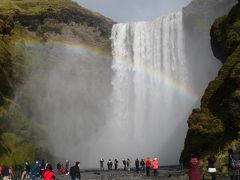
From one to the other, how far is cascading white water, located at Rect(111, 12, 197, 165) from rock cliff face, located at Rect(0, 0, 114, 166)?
647cm

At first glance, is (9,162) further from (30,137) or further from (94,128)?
(94,128)

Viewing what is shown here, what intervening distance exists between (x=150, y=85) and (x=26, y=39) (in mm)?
24009

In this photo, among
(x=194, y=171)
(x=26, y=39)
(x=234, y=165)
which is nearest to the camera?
(x=194, y=171)

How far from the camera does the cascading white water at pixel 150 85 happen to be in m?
70.1

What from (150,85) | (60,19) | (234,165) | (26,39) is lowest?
(234,165)

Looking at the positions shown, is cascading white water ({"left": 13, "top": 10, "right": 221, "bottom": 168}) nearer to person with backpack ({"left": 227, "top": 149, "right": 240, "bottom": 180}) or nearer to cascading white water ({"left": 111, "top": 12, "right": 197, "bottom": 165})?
cascading white water ({"left": 111, "top": 12, "right": 197, "bottom": 165})

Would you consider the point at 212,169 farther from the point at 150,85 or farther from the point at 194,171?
the point at 150,85

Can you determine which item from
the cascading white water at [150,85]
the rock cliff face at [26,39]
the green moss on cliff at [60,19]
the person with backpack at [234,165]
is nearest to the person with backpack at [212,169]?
the person with backpack at [234,165]

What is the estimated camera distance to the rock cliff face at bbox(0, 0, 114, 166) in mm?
66250

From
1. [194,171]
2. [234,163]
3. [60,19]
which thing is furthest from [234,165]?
[60,19]

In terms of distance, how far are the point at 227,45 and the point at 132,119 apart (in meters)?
34.1

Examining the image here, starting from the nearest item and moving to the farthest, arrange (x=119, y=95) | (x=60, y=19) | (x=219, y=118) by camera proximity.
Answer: (x=219, y=118) < (x=119, y=95) < (x=60, y=19)

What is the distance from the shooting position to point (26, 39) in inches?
3174

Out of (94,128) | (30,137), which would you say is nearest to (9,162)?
(30,137)
